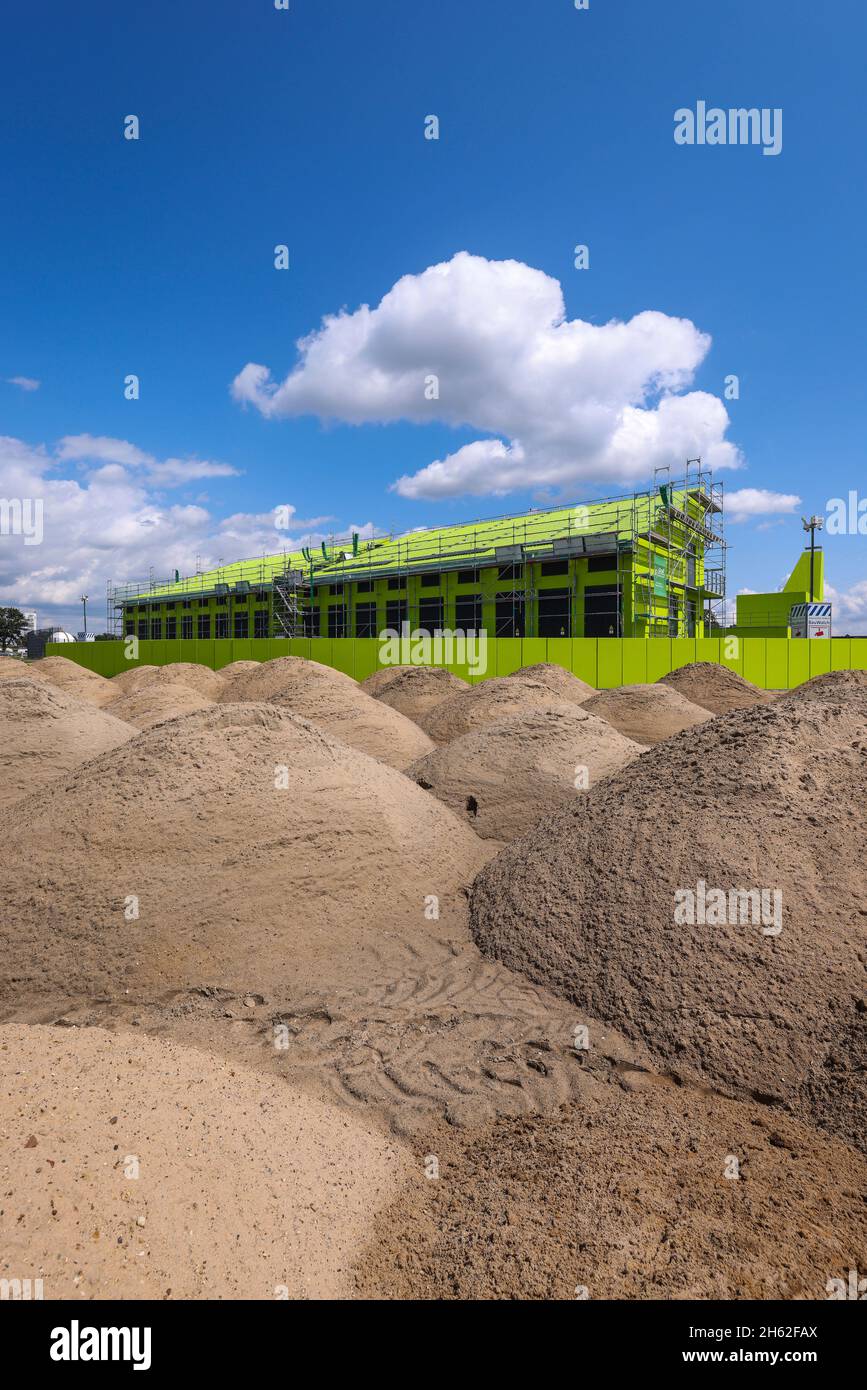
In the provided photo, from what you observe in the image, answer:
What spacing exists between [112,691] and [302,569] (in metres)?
22.8

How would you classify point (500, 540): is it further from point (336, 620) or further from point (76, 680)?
point (76, 680)

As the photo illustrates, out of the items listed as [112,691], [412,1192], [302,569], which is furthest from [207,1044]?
[302,569]

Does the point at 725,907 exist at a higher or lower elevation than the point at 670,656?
lower

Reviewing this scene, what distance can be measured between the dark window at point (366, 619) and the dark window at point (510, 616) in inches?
328

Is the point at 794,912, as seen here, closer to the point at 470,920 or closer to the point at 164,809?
the point at 470,920

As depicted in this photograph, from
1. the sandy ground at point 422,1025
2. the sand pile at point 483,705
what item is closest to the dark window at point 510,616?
the sand pile at point 483,705

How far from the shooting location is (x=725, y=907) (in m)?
5.07

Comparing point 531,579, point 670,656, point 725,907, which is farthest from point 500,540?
point 725,907

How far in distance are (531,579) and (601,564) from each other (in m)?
A: 3.57

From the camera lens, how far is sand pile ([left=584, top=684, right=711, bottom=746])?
15.3 meters

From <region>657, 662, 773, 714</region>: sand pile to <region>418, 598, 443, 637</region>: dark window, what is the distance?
18.9 m

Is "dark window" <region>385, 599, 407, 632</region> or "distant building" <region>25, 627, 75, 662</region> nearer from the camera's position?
"dark window" <region>385, 599, 407, 632</region>

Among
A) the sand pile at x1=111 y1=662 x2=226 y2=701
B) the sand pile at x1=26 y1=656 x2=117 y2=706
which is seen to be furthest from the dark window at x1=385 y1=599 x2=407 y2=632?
the sand pile at x1=26 y1=656 x2=117 y2=706

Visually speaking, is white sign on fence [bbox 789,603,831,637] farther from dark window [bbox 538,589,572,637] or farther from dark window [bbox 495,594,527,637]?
dark window [bbox 495,594,527,637]
